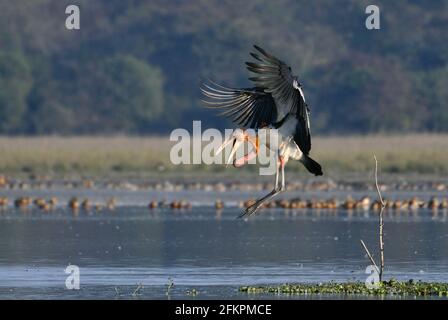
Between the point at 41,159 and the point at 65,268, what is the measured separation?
21592 millimetres

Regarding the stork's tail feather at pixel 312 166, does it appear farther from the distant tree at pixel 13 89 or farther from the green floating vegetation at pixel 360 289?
the distant tree at pixel 13 89

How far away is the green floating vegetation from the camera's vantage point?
44.6ft

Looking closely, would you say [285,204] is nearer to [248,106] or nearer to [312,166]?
[312,166]

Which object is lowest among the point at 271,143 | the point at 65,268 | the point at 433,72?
A: the point at 65,268

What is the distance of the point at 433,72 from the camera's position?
188 ft

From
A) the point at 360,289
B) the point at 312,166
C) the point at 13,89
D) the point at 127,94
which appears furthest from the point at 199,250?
the point at 127,94

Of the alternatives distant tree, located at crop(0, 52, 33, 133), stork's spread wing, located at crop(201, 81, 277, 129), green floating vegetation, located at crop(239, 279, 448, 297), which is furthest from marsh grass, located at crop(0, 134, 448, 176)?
green floating vegetation, located at crop(239, 279, 448, 297)

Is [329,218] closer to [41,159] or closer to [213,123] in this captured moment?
[41,159]

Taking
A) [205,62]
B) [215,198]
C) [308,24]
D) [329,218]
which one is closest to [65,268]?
[329,218]

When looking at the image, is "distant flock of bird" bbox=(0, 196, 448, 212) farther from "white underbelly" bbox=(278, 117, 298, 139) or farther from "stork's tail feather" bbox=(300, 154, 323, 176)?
"white underbelly" bbox=(278, 117, 298, 139)

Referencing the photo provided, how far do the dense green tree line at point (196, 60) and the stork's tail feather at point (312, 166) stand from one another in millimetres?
36240

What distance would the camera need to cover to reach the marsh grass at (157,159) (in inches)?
1407

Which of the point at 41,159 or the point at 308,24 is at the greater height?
the point at 308,24

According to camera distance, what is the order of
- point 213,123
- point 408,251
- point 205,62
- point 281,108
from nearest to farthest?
point 281,108 < point 408,251 < point 213,123 < point 205,62
